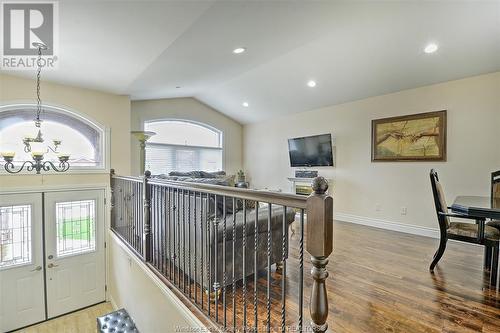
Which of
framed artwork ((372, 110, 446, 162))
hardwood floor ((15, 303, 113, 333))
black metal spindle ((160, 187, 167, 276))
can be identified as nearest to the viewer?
black metal spindle ((160, 187, 167, 276))

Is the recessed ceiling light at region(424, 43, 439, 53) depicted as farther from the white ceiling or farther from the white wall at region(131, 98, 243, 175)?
the white wall at region(131, 98, 243, 175)

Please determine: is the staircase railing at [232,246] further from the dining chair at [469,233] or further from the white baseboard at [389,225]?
the white baseboard at [389,225]

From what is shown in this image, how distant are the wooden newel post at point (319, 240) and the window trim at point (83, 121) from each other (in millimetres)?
4164

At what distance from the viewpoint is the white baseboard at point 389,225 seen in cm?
429

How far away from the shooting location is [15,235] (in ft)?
12.1

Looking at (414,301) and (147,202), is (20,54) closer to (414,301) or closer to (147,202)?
(147,202)

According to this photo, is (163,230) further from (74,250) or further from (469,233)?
(469,233)

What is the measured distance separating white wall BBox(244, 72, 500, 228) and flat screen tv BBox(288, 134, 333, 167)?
200 millimetres

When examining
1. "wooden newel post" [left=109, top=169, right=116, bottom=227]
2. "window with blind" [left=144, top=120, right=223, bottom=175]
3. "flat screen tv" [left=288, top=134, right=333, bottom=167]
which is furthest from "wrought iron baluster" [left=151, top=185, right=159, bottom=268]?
"flat screen tv" [left=288, top=134, right=333, bottom=167]

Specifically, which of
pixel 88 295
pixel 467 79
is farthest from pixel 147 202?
pixel 467 79

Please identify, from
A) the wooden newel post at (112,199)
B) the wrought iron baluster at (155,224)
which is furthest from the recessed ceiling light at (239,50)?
the wooden newel post at (112,199)

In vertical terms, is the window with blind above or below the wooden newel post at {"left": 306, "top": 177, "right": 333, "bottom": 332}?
above

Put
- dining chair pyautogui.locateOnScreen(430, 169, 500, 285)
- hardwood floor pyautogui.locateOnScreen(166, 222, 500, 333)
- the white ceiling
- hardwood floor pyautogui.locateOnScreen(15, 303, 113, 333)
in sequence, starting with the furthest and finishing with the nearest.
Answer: hardwood floor pyautogui.locateOnScreen(15, 303, 113, 333) < dining chair pyautogui.locateOnScreen(430, 169, 500, 285) < the white ceiling < hardwood floor pyautogui.locateOnScreen(166, 222, 500, 333)

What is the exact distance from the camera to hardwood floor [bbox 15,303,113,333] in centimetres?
377
